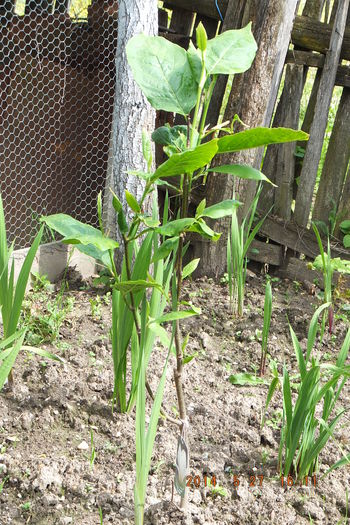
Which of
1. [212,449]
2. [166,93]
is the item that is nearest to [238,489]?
[212,449]

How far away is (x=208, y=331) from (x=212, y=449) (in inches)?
38.5

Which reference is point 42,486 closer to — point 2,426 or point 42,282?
point 2,426

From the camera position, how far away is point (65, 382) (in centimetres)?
240

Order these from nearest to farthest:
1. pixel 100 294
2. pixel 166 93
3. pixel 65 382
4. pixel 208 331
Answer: pixel 166 93 → pixel 65 382 → pixel 208 331 → pixel 100 294

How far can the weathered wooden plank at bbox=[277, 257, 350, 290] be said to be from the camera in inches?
146

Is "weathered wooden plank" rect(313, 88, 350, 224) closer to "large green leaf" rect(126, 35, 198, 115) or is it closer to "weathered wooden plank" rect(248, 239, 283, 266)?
"weathered wooden plank" rect(248, 239, 283, 266)

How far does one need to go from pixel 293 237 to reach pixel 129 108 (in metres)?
1.26

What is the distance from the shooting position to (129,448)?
6.82 ft

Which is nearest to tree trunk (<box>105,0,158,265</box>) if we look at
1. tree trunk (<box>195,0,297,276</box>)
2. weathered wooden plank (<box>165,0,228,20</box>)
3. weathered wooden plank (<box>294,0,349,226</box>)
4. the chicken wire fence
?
tree trunk (<box>195,0,297,276</box>)

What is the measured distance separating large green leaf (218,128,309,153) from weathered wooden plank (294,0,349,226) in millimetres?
2559

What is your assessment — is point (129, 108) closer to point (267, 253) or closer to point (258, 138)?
point (267, 253)

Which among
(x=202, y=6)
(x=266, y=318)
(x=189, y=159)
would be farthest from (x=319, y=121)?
(x=189, y=159)

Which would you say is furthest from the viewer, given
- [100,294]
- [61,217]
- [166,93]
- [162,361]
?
[100,294]

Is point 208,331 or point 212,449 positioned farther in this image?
point 208,331
